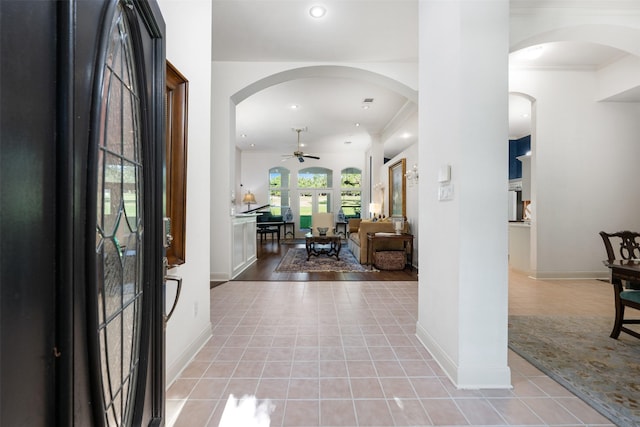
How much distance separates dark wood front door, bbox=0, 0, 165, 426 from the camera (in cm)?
53

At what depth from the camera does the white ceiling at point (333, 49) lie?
3311 mm

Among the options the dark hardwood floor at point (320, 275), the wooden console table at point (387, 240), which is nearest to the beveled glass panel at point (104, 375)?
the dark hardwood floor at point (320, 275)

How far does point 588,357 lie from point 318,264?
4.33 m

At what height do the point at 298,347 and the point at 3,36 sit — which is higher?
the point at 3,36

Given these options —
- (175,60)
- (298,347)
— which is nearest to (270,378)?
(298,347)

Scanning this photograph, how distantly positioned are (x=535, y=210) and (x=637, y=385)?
11.6ft

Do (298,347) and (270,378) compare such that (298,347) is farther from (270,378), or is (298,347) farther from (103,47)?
(103,47)

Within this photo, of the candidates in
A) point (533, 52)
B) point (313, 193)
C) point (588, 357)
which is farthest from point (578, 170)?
point (313, 193)

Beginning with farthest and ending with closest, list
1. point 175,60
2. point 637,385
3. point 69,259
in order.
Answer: point 175,60 < point 637,385 < point 69,259

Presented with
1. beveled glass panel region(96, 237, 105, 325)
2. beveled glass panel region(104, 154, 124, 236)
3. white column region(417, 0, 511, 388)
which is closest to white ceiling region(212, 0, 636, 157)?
white column region(417, 0, 511, 388)

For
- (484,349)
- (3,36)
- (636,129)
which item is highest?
(636,129)

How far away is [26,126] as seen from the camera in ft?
1.81

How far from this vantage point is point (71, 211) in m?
0.65

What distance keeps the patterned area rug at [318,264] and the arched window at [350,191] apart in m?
4.34
